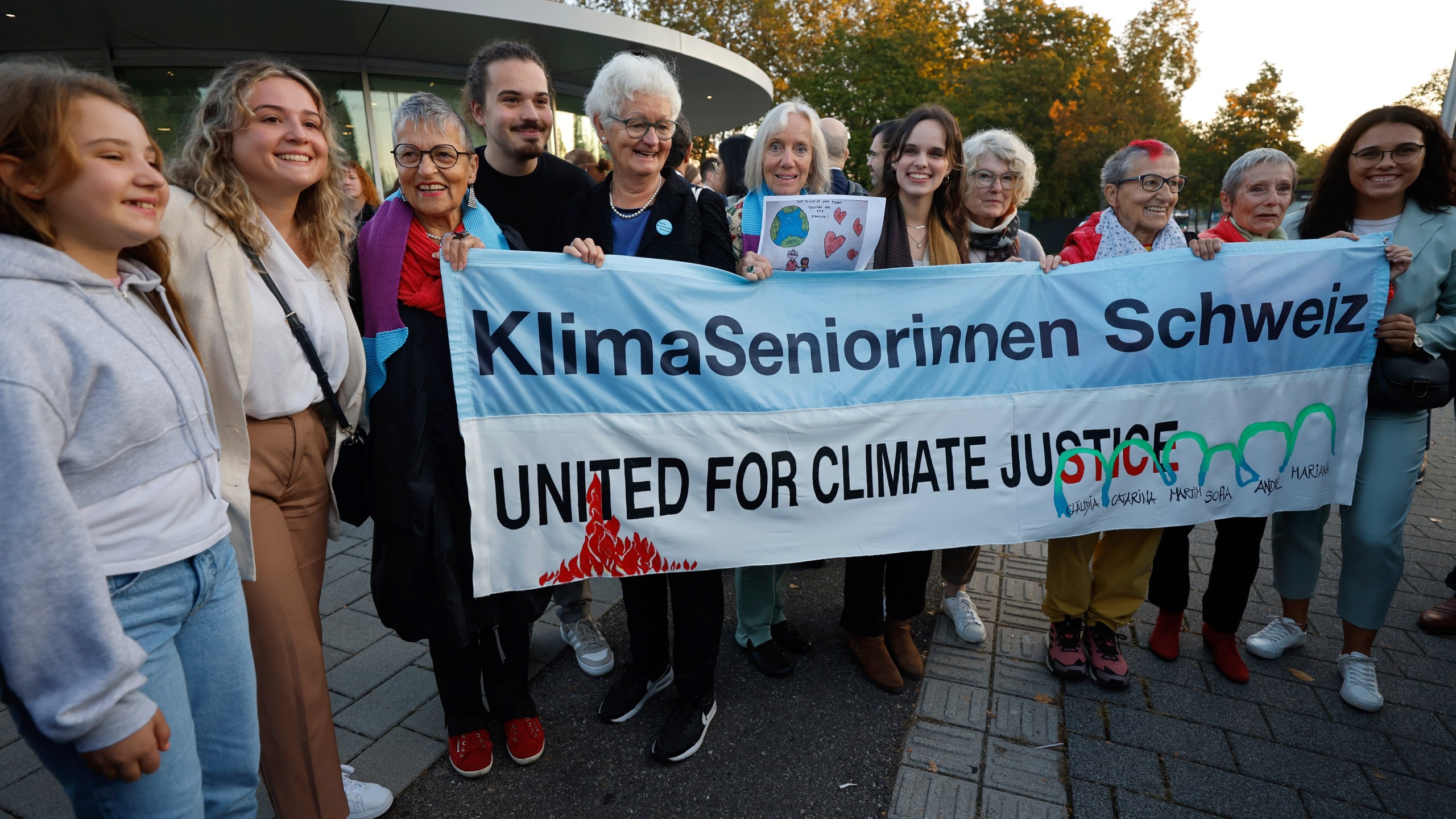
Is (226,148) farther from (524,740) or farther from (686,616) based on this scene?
(524,740)

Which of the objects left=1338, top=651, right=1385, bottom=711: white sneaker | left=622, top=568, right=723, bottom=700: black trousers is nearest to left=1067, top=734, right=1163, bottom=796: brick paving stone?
left=1338, top=651, right=1385, bottom=711: white sneaker

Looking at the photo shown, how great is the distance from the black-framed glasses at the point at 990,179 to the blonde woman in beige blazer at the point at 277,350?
2461 mm

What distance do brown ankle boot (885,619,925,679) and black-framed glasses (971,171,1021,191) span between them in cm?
191

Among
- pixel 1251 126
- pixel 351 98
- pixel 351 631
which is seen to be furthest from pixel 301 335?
pixel 1251 126

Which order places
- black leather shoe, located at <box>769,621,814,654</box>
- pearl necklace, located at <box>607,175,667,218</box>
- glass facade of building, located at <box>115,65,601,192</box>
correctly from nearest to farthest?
pearl necklace, located at <box>607,175,667,218</box>
black leather shoe, located at <box>769,621,814,654</box>
glass facade of building, located at <box>115,65,601,192</box>

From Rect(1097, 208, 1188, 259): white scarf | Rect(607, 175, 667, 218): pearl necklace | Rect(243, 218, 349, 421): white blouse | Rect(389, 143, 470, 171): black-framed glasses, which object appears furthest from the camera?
Rect(1097, 208, 1188, 259): white scarf

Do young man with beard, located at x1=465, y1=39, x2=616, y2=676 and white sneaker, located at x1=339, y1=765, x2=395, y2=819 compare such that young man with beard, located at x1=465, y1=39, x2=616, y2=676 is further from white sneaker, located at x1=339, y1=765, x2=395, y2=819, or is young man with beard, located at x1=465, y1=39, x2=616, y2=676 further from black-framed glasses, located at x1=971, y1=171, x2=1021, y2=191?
black-framed glasses, located at x1=971, y1=171, x2=1021, y2=191

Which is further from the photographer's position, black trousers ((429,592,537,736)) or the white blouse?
black trousers ((429,592,537,736))

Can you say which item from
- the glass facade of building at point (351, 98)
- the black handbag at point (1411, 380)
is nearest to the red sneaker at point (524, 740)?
the black handbag at point (1411, 380)

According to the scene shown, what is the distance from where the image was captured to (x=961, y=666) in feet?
10.7

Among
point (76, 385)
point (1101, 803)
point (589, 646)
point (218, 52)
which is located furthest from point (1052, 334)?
point (218, 52)

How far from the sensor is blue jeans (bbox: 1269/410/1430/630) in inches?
116

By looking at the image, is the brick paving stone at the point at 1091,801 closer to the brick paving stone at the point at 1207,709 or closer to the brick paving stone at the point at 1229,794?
the brick paving stone at the point at 1229,794

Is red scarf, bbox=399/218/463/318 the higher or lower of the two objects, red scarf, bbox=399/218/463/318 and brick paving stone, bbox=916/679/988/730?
the higher
